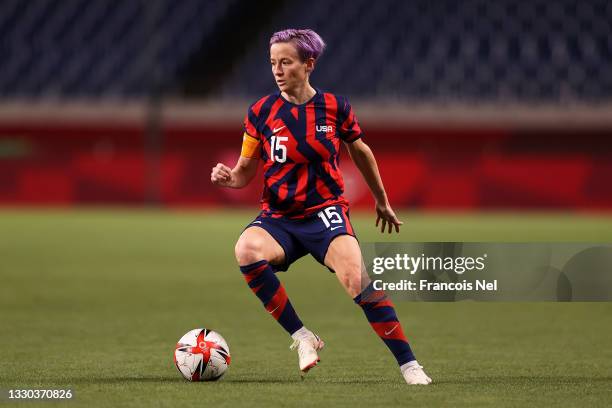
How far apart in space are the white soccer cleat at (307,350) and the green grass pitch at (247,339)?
0.13 meters

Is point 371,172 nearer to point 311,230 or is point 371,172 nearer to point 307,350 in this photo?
point 311,230

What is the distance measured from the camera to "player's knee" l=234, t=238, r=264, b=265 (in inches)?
243

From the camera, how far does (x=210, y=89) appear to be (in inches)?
1300

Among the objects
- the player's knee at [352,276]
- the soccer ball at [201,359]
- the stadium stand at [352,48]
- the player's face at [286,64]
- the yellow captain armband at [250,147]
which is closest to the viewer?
the player's knee at [352,276]

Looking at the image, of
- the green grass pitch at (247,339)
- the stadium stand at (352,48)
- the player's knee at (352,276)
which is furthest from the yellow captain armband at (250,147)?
the stadium stand at (352,48)

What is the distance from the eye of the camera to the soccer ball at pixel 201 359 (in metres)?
6.24

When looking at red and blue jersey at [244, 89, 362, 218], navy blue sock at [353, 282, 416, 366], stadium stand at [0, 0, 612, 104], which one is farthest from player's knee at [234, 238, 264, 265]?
stadium stand at [0, 0, 612, 104]

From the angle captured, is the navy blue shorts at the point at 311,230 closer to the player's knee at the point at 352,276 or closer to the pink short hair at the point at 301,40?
the player's knee at the point at 352,276

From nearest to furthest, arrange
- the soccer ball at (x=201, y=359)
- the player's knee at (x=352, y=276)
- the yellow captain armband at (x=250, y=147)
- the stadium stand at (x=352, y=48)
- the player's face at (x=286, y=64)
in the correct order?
1. the player's knee at (x=352, y=276)
2. the player's face at (x=286, y=64)
3. the soccer ball at (x=201, y=359)
4. the yellow captain armband at (x=250, y=147)
5. the stadium stand at (x=352, y=48)

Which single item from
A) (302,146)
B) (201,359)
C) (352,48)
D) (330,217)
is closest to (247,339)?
(201,359)

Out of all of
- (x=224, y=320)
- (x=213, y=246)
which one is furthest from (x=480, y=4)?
(x=224, y=320)

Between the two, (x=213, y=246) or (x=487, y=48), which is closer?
(x=213, y=246)

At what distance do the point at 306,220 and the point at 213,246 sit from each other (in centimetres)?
1241

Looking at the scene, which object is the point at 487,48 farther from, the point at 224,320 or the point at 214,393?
the point at 214,393
